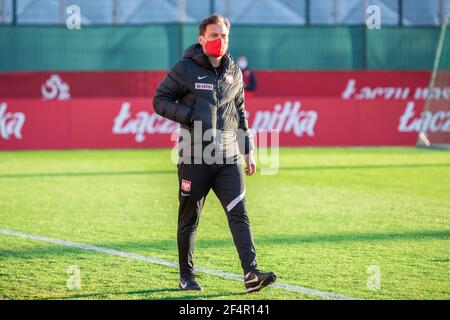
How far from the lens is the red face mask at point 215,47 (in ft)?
22.4

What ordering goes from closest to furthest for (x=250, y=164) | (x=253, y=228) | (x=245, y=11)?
(x=250, y=164) < (x=253, y=228) < (x=245, y=11)

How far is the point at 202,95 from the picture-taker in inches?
273

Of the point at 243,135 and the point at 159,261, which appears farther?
the point at 159,261

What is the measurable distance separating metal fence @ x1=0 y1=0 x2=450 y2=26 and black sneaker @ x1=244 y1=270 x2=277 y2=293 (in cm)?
2025

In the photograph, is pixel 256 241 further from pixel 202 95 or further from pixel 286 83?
pixel 286 83

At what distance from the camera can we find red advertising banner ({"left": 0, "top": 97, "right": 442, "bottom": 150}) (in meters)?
23.4

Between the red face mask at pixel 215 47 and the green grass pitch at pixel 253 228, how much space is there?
1755mm

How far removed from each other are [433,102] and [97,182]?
11552mm

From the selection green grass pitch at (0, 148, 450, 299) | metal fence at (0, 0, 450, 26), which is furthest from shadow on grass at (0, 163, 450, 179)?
metal fence at (0, 0, 450, 26)

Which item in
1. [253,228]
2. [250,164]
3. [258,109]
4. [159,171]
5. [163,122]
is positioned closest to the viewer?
[250,164]

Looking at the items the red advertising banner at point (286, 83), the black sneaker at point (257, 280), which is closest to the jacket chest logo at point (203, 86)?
the black sneaker at point (257, 280)

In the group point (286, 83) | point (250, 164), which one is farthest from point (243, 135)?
point (286, 83)

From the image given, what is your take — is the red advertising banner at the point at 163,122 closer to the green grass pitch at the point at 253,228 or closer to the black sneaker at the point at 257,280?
the green grass pitch at the point at 253,228

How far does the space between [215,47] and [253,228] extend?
3996 mm
